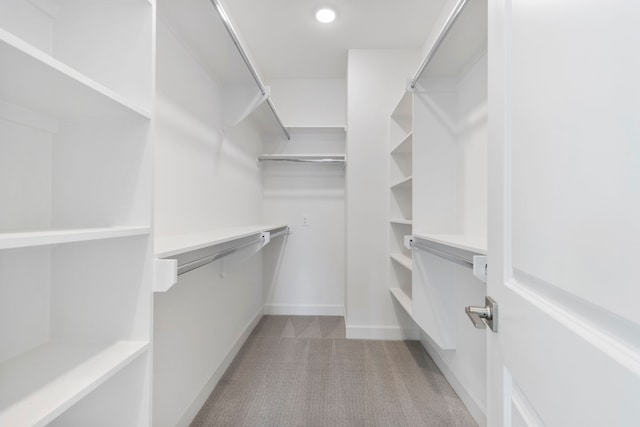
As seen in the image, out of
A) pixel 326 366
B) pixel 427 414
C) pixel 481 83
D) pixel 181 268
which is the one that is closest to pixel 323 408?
pixel 326 366

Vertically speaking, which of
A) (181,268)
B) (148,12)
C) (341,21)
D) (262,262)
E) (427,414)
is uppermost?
(341,21)

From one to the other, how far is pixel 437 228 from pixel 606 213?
156 centimetres

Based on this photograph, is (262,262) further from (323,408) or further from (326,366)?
(323,408)

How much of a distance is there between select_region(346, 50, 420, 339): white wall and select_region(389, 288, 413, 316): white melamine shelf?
0.34ft

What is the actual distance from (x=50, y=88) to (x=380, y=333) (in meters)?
2.47

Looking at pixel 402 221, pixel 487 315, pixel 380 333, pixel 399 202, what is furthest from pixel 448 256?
pixel 380 333

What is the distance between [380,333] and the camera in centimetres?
241

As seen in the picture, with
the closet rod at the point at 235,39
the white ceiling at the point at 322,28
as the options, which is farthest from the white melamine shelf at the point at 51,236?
the white ceiling at the point at 322,28

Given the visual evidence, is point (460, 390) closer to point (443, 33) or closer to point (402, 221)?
point (402, 221)

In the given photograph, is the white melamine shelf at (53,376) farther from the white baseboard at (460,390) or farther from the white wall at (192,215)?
the white baseboard at (460,390)

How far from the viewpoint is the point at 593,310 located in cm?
34

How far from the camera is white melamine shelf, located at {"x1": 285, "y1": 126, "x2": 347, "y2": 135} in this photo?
2734 mm

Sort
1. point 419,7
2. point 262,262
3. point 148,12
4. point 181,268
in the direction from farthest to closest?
point 262,262 < point 419,7 < point 181,268 < point 148,12

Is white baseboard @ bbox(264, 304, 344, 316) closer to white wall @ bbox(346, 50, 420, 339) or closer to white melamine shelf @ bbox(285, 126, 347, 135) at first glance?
white wall @ bbox(346, 50, 420, 339)
